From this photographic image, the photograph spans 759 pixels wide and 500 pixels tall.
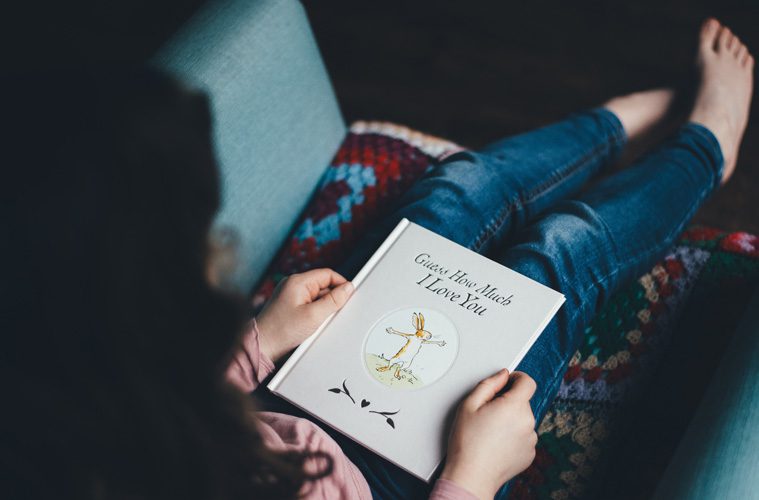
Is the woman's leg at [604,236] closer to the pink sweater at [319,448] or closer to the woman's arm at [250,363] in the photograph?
the pink sweater at [319,448]

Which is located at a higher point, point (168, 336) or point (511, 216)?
point (511, 216)

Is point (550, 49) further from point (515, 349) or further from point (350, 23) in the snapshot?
point (515, 349)

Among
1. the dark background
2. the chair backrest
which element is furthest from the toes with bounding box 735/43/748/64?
the chair backrest

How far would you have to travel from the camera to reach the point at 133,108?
1.21ft

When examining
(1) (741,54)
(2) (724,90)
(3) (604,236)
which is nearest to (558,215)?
(3) (604,236)

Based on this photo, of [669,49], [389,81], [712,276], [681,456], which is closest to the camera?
[681,456]

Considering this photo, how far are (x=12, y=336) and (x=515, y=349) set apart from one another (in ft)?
1.49

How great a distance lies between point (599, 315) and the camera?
2.69 ft

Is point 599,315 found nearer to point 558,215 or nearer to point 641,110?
point 558,215

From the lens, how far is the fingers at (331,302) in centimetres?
65

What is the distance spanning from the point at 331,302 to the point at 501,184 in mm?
328

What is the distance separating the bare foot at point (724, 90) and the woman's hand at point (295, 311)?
0.71 m

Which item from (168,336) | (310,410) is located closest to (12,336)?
(168,336)

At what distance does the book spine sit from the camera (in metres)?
0.64
